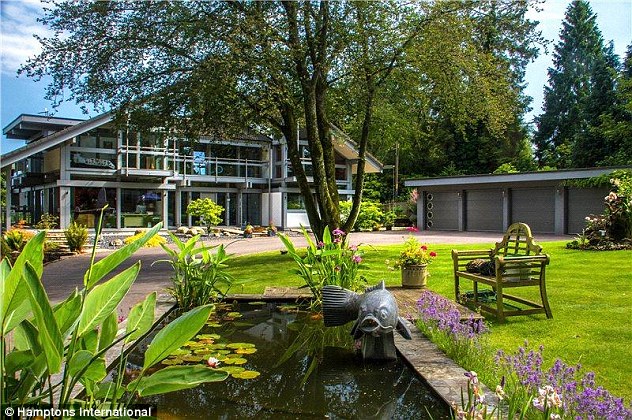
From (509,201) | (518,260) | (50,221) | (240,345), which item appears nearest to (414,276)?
(518,260)

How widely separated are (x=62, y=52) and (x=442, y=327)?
33.4ft

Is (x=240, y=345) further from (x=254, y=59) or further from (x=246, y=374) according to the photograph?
(x=254, y=59)

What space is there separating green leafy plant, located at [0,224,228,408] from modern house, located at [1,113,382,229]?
16.9 meters

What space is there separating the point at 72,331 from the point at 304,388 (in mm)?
1808

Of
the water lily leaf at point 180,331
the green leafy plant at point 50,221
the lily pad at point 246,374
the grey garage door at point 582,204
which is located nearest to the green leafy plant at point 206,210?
the green leafy plant at point 50,221

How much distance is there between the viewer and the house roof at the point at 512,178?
20.0 m

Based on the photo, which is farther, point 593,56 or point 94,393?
point 593,56

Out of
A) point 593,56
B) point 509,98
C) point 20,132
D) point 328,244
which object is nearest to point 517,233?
point 328,244

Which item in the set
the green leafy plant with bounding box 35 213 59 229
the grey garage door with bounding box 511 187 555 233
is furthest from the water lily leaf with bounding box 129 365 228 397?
the grey garage door with bounding box 511 187 555 233

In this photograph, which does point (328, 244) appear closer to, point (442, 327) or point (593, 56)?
point (442, 327)

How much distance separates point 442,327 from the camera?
13.5ft

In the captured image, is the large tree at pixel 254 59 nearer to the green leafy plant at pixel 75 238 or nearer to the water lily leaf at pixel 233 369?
the green leafy plant at pixel 75 238

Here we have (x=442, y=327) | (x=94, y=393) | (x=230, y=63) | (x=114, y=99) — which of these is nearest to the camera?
(x=94, y=393)

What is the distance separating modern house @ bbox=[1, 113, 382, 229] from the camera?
21.6m
